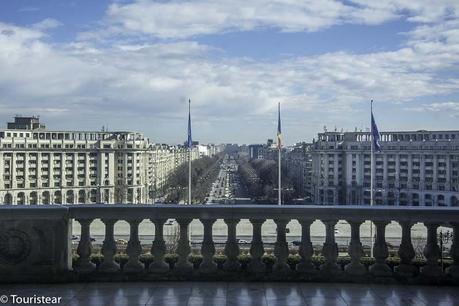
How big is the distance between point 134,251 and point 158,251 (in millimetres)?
369

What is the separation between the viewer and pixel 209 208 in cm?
862

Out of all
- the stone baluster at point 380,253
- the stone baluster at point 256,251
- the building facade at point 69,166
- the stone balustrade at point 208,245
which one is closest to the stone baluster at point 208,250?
the stone balustrade at point 208,245

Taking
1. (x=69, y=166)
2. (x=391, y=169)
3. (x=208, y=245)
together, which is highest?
(x=69, y=166)

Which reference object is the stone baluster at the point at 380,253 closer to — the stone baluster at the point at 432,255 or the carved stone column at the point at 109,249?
the stone baluster at the point at 432,255

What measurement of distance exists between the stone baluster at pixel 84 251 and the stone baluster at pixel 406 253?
4.74 meters

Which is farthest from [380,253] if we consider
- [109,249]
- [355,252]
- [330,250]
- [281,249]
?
[109,249]

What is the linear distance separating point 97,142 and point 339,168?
53.8 m

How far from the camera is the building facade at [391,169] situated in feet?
357

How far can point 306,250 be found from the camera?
28.2 feet

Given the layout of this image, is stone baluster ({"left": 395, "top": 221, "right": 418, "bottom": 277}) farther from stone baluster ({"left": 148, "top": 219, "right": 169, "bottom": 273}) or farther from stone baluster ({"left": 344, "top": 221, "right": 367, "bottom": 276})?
stone baluster ({"left": 148, "top": 219, "right": 169, "bottom": 273})

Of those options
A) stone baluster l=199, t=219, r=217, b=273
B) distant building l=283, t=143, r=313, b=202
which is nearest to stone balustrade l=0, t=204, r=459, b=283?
stone baluster l=199, t=219, r=217, b=273

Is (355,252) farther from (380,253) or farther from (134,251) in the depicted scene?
(134,251)

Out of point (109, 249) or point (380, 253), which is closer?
point (380, 253)

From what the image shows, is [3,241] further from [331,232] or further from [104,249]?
[331,232]
